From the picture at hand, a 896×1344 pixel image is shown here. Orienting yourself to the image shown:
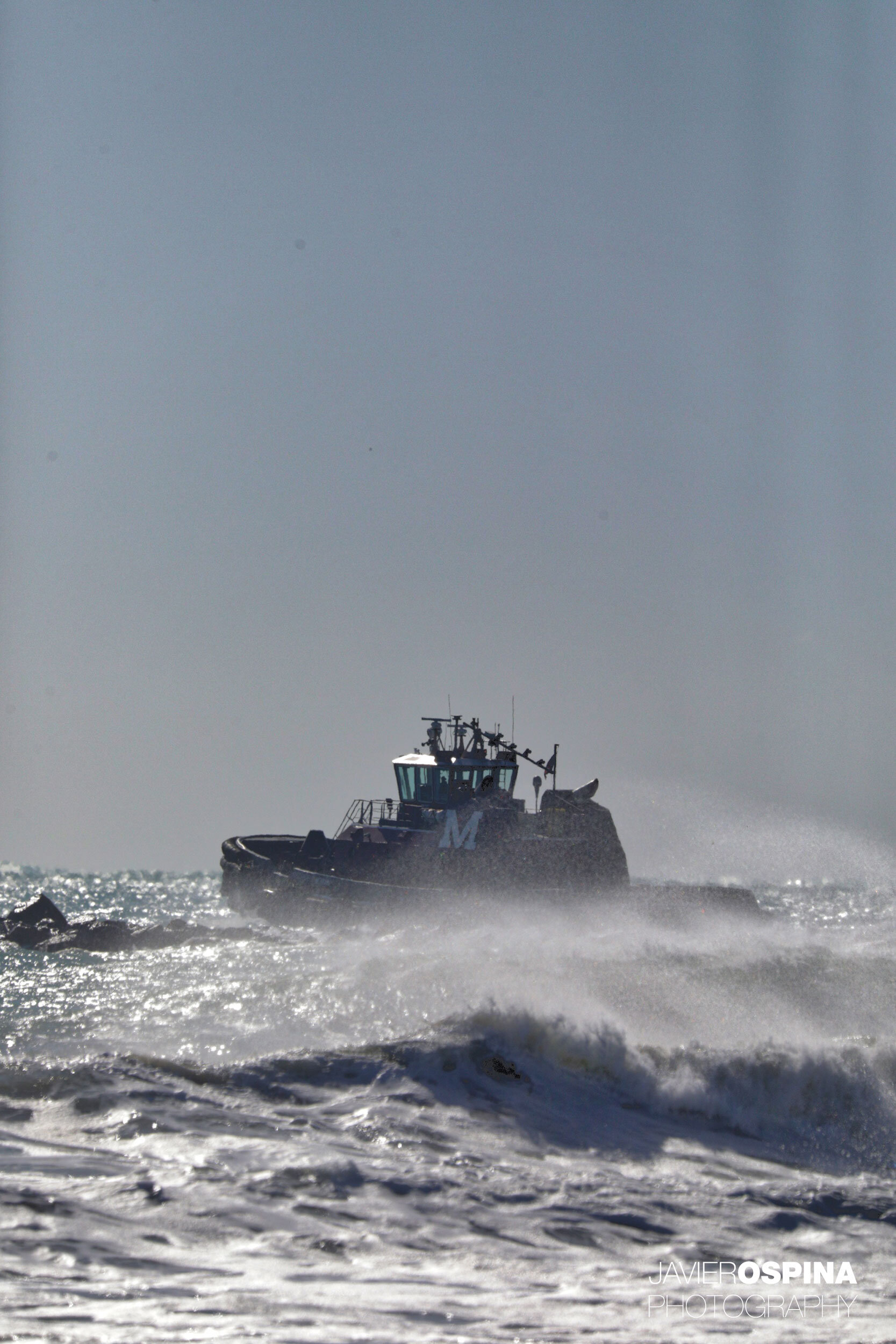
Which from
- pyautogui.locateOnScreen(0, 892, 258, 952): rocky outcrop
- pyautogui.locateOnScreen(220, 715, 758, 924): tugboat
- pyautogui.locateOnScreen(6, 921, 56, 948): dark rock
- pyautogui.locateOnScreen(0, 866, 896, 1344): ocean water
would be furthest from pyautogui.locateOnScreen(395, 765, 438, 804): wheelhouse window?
pyautogui.locateOnScreen(0, 866, 896, 1344): ocean water

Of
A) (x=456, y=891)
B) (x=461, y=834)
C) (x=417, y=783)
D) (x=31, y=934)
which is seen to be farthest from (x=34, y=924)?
(x=456, y=891)

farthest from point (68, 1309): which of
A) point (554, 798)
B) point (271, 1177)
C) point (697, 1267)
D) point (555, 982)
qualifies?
point (554, 798)

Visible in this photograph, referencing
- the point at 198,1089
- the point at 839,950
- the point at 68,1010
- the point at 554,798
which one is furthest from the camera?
the point at 554,798

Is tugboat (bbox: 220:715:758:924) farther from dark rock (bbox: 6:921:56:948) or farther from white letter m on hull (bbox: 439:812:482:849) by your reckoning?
dark rock (bbox: 6:921:56:948)

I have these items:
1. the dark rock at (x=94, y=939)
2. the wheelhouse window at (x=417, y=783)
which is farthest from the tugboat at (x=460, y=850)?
the dark rock at (x=94, y=939)

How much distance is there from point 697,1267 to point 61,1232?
4.19 meters

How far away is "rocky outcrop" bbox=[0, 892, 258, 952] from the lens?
2723cm

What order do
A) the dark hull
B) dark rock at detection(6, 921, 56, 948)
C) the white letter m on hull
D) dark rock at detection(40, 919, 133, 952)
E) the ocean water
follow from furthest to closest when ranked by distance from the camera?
1. dark rock at detection(6, 921, 56, 948)
2. the white letter m on hull
3. dark rock at detection(40, 919, 133, 952)
4. the dark hull
5. the ocean water

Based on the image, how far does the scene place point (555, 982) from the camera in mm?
14523

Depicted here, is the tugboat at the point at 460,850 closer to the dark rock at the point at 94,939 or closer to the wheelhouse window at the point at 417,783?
the wheelhouse window at the point at 417,783

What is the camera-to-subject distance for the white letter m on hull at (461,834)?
27609 millimetres

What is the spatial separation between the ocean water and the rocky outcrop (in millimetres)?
9047

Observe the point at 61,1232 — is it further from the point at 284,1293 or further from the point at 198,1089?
the point at 198,1089

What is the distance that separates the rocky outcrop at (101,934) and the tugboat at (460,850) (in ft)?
8.21
